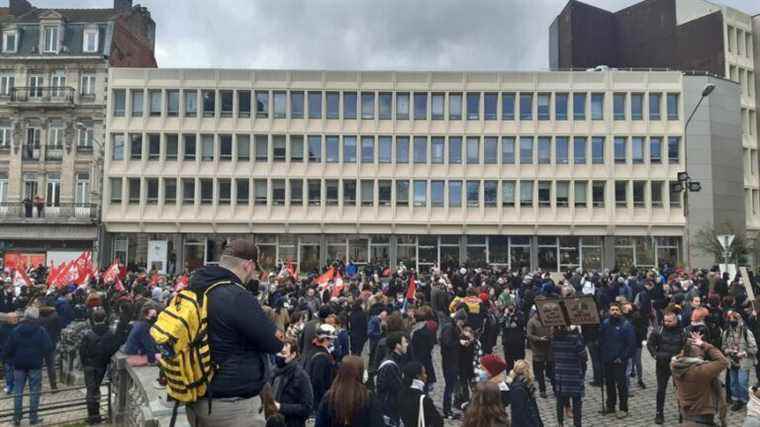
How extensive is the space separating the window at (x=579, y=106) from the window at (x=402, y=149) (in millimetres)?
11766

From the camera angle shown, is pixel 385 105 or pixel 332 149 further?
pixel 385 105

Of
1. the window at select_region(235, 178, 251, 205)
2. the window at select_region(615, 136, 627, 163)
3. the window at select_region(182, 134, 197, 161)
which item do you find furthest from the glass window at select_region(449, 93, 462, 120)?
the window at select_region(182, 134, 197, 161)

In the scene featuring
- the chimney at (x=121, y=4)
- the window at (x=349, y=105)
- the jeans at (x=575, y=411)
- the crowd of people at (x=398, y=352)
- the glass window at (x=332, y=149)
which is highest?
the chimney at (x=121, y=4)

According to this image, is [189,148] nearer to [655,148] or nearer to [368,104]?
[368,104]

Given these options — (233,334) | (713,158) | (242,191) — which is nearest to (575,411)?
(233,334)

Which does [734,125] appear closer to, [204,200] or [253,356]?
[204,200]

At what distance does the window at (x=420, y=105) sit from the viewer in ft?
141

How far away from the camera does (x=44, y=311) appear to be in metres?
11.3

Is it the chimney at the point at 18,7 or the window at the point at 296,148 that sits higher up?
the chimney at the point at 18,7

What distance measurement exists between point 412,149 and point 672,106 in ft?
59.7

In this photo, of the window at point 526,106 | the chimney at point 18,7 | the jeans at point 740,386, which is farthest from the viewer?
the chimney at point 18,7

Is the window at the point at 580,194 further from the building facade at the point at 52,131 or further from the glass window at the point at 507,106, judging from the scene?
the building facade at the point at 52,131

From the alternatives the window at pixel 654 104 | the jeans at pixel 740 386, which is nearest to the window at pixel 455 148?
the window at pixel 654 104

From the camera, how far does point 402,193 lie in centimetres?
4259
